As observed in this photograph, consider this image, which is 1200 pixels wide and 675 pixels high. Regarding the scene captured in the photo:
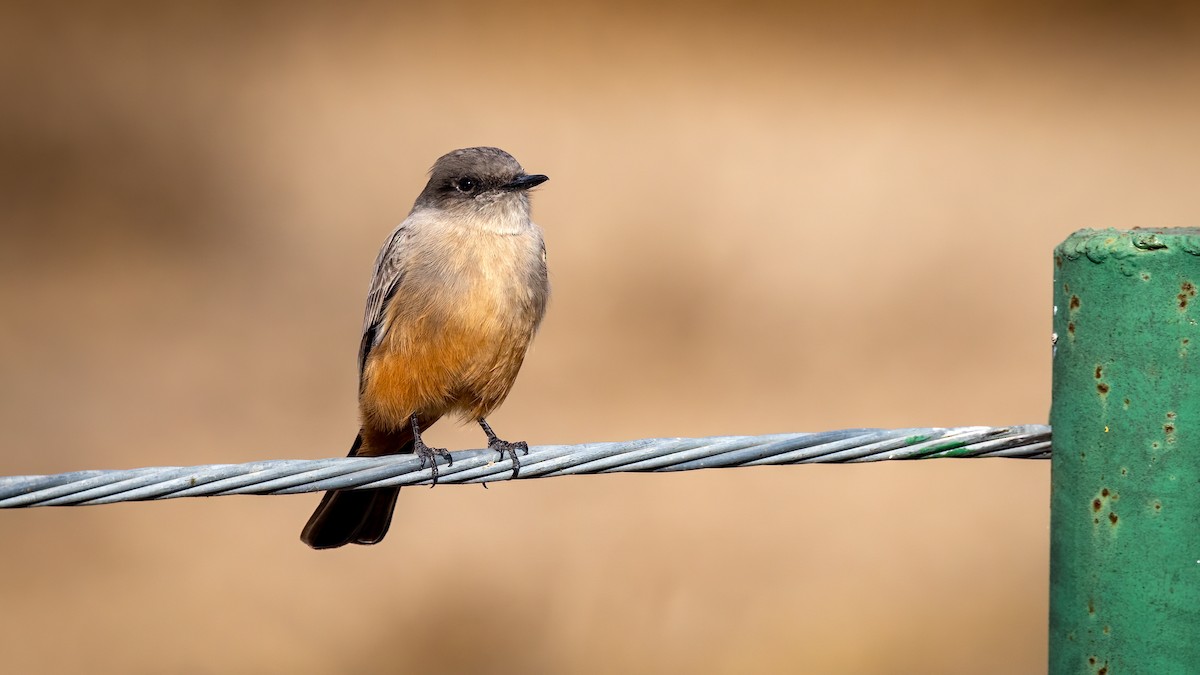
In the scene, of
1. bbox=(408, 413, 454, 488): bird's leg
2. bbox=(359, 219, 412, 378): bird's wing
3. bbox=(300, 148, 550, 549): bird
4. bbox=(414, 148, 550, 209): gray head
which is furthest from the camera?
bbox=(414, 148, 550, 209): gray head

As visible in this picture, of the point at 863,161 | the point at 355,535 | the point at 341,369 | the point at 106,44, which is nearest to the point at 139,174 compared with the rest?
the point at 106,44

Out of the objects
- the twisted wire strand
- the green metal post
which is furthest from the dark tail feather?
the green metal post

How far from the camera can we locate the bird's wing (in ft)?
14.6

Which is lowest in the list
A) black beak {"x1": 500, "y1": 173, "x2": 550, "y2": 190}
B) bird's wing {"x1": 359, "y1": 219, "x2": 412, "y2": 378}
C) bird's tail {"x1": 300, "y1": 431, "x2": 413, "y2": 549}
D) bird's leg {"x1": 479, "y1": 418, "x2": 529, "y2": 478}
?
bird's tail {"x1": 300, "y1": 431, "x2": 413, "y2": 549}

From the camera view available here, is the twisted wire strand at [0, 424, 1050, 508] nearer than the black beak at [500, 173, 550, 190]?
Yes

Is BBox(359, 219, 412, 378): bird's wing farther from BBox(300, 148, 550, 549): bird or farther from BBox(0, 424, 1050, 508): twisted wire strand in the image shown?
BBox(0, 424, 1050, 508): twisted wire strand

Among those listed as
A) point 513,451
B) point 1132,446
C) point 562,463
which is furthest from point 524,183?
point 1132,446

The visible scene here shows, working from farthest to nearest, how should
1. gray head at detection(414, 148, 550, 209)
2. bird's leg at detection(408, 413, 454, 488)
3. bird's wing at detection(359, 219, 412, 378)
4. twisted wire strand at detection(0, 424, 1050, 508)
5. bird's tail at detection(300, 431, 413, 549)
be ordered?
gray head at detection(414, 148, 550, 209)
bird's wing at detection(359, 219, 412, 378)
bird's tail at detection(300, 431, 413, 549)
bird's leg at detection(408, 413, 454, 488)
twisted wire strand at detection(0, 424, 1050, 508)

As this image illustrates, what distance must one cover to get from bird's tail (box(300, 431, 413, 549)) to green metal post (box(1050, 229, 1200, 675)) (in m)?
2.22

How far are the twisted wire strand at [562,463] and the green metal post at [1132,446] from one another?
21cm

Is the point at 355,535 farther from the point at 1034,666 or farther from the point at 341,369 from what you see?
the point at 1034,666

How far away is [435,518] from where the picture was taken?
20.8 ft

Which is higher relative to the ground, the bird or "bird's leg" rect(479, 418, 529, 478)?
the bird

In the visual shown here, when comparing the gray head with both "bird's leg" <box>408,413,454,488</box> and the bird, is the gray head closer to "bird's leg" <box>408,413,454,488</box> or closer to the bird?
the bird
